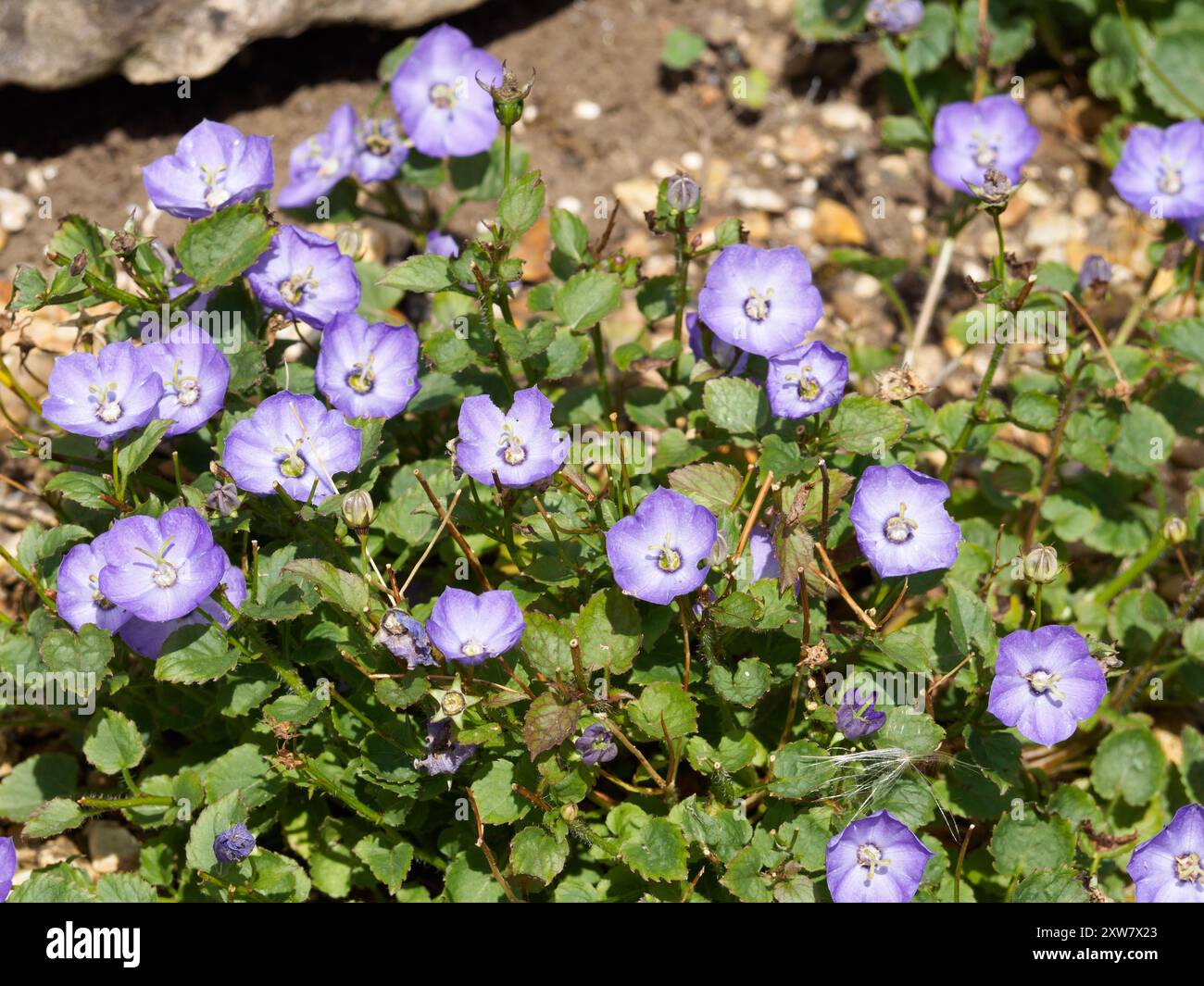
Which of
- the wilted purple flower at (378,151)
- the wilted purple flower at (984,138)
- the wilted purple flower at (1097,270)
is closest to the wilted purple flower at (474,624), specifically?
the wilted purple flower at (378,151)

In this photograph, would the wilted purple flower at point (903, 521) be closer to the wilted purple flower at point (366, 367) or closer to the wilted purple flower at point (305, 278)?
the wilted purple flower at point (366, 367)

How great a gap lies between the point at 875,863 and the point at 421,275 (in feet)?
8.15

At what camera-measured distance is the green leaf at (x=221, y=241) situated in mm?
4512

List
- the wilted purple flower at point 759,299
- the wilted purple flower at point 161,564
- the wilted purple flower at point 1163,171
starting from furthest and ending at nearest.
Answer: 1. the wilted purple flower at point 1163,171
2. the wilted purple flower at point 759,299
3. the wilted purple flower at point 161,564

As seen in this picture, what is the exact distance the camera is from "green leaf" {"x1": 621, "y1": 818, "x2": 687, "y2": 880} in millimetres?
4090

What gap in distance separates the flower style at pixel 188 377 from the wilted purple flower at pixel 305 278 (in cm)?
32

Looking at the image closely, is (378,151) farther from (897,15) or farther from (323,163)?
(897,15)

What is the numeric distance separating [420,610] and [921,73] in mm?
4517

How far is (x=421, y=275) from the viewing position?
4.54 m

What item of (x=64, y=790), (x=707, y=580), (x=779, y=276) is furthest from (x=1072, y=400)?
Answer: (x=64, y=790)

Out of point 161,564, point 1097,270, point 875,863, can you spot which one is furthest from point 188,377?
point 1097,270

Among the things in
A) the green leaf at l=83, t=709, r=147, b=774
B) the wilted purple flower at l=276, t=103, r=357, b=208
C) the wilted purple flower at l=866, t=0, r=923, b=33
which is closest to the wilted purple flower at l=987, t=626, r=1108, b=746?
the green leaf at l=83, t=709, r=147, b=774

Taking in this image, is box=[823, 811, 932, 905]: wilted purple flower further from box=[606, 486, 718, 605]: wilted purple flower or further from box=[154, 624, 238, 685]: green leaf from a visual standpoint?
box=[154, 624, 238, 685]: green leaf

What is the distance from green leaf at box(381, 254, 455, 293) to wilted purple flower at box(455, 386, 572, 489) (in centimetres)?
50
